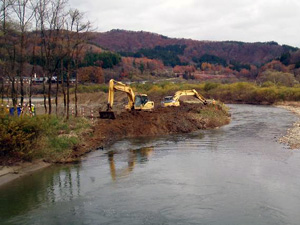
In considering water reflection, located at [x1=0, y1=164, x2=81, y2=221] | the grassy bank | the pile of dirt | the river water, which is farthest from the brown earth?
water reflection, located at [x1=0, y1=164, x2=81, y2=221]

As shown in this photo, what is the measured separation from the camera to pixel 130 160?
67.7 ft

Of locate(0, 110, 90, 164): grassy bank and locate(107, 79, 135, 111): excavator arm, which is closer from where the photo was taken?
locate(0, 110, 90, 164): grassy bank

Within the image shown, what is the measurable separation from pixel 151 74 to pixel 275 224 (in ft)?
353

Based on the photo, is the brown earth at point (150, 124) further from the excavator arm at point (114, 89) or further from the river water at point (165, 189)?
the river water at point (165, 189)

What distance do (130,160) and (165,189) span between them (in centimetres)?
559

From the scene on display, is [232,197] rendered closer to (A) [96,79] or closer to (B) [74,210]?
(B) [74,210]

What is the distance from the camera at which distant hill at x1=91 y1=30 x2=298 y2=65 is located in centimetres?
17488

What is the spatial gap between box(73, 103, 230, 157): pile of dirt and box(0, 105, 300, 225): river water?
9.42 feet

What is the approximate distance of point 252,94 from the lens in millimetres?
70500

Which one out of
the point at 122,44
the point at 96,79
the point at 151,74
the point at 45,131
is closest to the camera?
the point at 45,131

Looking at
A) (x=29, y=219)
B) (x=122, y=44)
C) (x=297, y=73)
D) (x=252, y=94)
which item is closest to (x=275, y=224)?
(x=29, y=219)

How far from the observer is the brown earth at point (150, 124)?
2624 cm

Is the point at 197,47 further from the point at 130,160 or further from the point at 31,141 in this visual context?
the point at 31,141

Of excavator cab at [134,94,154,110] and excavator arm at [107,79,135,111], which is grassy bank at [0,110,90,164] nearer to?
excavator arm at [107,79,135,111]
